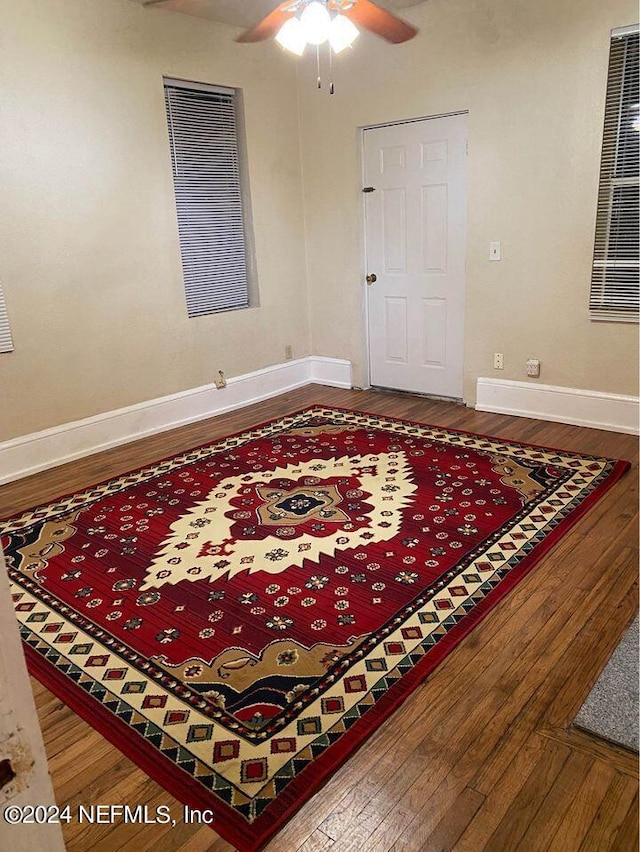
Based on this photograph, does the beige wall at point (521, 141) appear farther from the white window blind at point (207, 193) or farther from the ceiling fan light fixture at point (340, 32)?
the ceiling fan light fixture at point (340, 32)

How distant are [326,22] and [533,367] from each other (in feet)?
8.56

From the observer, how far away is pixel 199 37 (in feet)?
15.0

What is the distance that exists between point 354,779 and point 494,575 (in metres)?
1.17

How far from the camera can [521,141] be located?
427cm

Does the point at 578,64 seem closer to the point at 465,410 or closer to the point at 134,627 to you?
the point at 465,410

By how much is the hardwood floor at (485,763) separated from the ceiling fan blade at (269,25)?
273 cm

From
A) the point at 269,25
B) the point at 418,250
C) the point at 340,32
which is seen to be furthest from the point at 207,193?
the point at 340,32

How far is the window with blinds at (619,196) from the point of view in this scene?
379cm

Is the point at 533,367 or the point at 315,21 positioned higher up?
the point at 315,21

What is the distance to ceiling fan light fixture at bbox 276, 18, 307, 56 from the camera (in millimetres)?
2965

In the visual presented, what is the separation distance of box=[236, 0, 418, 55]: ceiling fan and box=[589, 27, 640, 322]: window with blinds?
1452 mm

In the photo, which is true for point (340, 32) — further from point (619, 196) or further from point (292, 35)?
point (619, 196)

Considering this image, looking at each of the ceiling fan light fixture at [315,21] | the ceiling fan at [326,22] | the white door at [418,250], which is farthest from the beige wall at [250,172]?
the ceiling fan light fixture at [315,21]

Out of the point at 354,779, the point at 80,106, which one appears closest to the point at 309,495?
the point at 354,779
